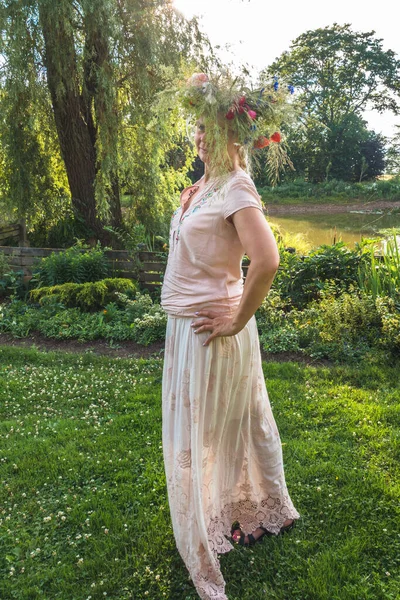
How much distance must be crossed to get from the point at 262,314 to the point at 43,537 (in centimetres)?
374

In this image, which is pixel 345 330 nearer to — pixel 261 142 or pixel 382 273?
pixel 382 273

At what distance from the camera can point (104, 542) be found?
2.50 meters

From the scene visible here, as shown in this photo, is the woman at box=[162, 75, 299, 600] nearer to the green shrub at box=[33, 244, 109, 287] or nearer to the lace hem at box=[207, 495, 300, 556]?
the lace hem at box=[207, 495, 300, 556]

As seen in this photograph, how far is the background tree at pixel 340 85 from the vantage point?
3130 cm

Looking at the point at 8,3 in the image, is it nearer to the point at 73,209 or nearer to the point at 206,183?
the point at 73,209

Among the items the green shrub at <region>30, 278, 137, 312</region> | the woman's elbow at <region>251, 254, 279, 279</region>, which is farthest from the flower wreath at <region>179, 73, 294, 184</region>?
the green shrub at <region>30, 278, 137, 312</region>

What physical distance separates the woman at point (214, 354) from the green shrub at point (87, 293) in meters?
4.50

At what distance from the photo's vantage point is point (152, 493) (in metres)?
2.88

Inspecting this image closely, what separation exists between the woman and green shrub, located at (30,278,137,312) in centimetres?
450

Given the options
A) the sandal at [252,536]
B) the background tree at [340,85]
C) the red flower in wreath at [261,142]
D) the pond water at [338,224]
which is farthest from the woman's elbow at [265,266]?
the background tree at [340,85]

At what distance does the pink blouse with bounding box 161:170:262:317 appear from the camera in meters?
1.85

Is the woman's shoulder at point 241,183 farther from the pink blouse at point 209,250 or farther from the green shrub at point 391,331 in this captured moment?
the green shrub at point 391,331

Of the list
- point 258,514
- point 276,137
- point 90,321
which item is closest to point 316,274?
point 90,321

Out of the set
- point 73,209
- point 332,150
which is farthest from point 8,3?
point 332,150
